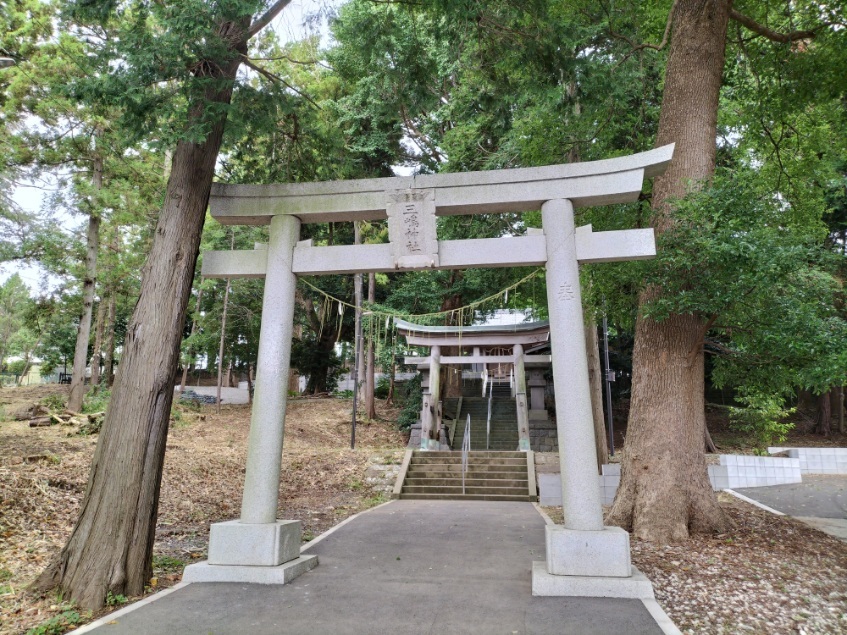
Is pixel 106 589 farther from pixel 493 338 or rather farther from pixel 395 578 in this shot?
pixel 493 338

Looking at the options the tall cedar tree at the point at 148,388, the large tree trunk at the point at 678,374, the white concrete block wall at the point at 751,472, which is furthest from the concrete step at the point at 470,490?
the tall cedar tree at the point at 148,388

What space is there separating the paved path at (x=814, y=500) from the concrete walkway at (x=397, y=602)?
438 cm

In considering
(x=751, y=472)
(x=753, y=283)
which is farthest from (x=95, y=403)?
(x=751, y=472)

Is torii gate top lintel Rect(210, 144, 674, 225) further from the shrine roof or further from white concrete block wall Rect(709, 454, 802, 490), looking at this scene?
the shrine roof

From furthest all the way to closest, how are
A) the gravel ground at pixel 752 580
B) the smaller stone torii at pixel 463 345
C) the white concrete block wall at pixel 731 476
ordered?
the smaller stone torii at pixel 463 345 < the white concrete block wall at pixel 731 476 < the gravel ground at pixel 752 580

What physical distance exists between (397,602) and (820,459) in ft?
45.3

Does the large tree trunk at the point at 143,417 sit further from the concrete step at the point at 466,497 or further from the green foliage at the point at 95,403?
the green foliage at the point at 95,403

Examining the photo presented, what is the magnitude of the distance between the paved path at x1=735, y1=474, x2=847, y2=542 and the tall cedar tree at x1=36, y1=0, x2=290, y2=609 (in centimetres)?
784

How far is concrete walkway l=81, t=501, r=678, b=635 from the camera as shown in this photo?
353cm

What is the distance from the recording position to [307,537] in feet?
21.1

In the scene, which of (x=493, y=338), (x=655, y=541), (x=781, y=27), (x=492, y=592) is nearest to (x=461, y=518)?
(x=655, y=541)

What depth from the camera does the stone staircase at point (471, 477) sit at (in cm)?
1048

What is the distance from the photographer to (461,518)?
7.92 m

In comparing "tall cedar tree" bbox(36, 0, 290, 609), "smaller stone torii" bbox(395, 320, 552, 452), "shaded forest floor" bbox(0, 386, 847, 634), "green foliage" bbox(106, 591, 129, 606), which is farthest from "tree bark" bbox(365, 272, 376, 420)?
"green foliage" bbox(106, 591, 129, 606)
